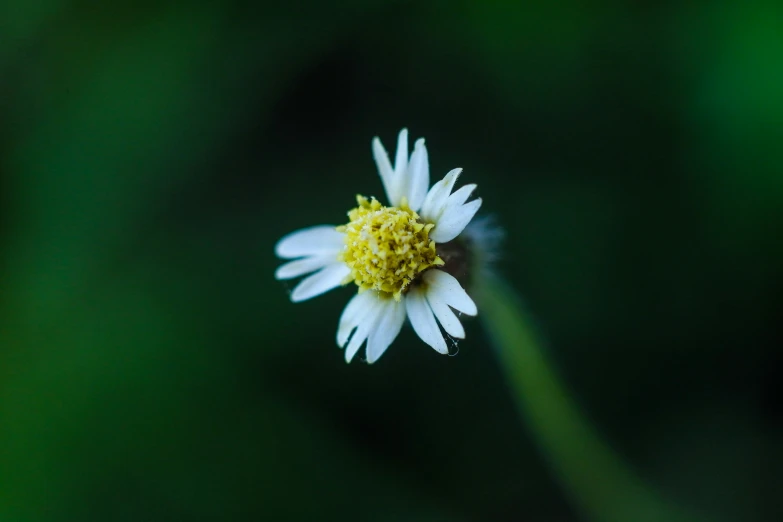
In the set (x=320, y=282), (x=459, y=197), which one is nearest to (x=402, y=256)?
(x=459, y=197)

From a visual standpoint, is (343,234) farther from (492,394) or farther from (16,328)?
(16,328)

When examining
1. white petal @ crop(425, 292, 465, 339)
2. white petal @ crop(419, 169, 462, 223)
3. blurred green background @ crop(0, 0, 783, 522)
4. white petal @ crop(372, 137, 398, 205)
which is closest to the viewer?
white petal @ crop(425, 292, 465, 339)

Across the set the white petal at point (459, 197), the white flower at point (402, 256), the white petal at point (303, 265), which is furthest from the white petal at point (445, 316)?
the white petal at point (303, 265)

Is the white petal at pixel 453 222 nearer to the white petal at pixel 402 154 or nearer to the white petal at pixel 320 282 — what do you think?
the white petal at pixel 402 154

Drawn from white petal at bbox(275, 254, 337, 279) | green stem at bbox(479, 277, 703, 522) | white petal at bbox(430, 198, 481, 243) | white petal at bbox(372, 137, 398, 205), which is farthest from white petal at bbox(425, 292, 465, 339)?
green stem at bbox(479, 277, 703, 522)

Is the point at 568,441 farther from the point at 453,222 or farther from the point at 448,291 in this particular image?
the point at 453,222

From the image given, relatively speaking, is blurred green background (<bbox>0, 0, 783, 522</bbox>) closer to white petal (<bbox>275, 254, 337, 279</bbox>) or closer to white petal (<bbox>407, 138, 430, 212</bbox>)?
white petal (<bbox>275, 254, 337, 279</bbox>)
